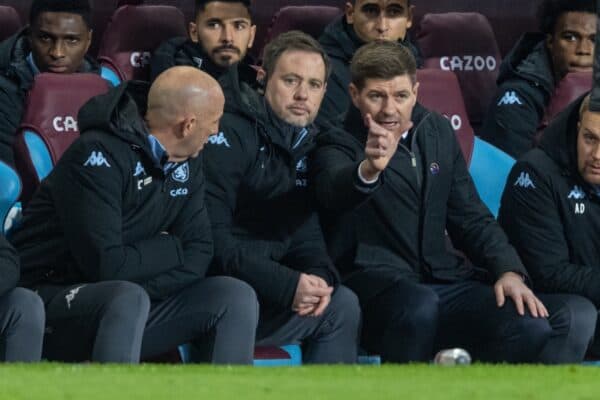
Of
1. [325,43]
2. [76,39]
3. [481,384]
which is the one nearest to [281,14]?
[325,43]

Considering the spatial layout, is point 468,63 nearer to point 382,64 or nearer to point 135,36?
point 135,36

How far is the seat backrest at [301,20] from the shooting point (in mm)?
8609

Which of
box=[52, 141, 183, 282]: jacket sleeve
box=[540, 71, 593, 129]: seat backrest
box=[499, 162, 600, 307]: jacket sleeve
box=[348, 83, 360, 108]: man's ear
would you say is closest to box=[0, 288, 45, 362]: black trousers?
box=[52, 141, 183, 282]: jacket sleeve

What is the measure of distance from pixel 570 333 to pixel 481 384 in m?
2.26

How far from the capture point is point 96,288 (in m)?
5.77

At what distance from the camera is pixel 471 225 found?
6.61 meters

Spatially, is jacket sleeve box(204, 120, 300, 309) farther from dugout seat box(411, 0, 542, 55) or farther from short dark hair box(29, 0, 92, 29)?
dugout seat box(411, 0, 542, 55)

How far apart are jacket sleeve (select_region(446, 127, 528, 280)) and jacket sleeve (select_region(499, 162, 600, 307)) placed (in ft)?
0.33

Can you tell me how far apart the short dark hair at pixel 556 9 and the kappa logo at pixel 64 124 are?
2.69 m

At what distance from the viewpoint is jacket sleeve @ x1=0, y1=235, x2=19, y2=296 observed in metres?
5.65

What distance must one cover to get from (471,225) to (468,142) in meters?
0.96

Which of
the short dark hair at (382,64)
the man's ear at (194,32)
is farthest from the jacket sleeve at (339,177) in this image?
the man's ear at (194,32)

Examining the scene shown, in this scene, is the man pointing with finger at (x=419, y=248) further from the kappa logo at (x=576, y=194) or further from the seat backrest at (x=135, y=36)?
the seat backrest at (x=135, y=36)

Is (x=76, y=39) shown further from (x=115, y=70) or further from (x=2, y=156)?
(x=2, y=156)
